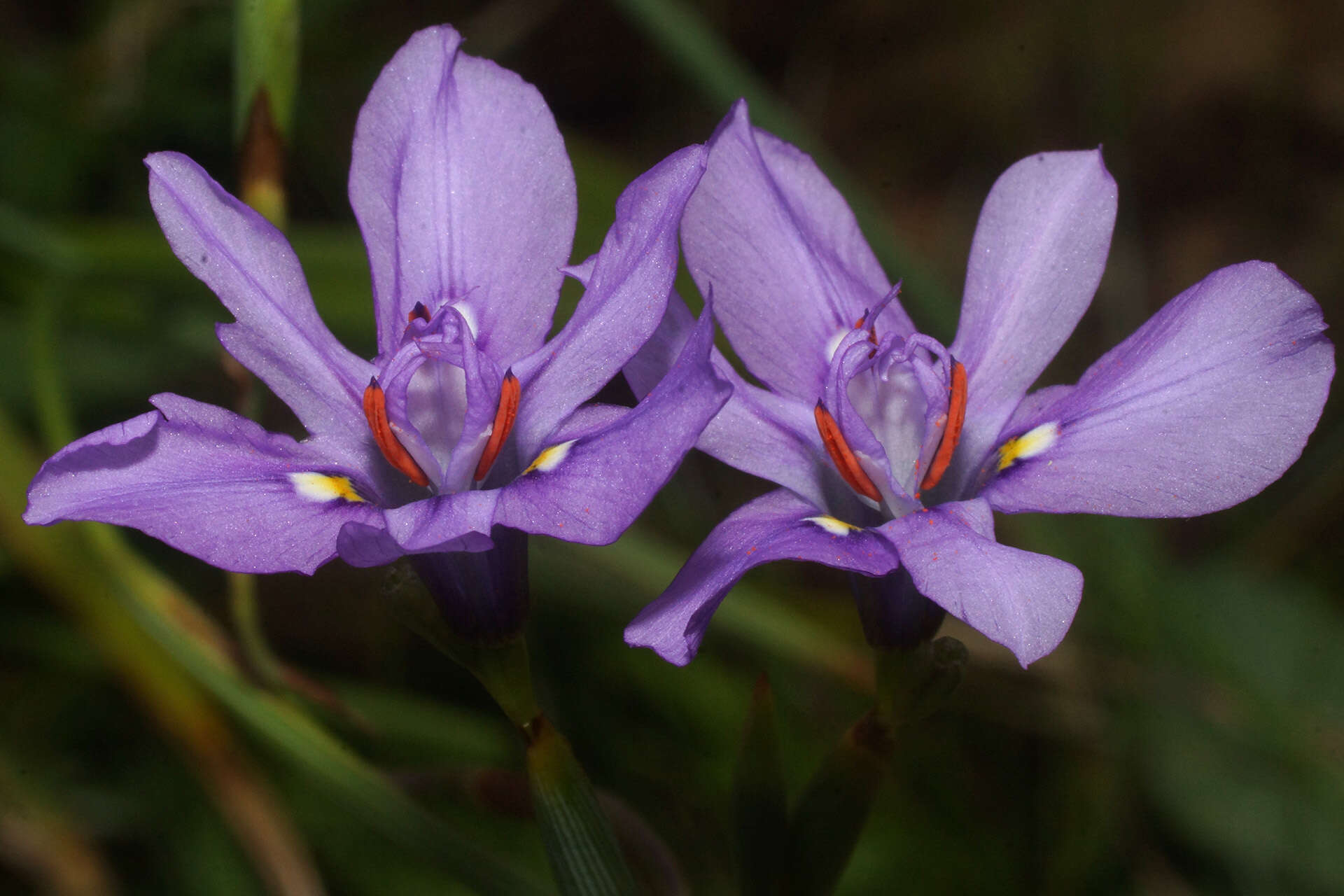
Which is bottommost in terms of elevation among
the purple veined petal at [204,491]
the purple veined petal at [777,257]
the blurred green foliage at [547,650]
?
the blurred green foliage at [547,650]

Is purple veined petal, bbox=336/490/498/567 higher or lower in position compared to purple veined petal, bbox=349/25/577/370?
lower

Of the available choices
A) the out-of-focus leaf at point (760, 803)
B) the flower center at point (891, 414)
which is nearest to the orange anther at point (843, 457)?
the flower center at point (891, 414)

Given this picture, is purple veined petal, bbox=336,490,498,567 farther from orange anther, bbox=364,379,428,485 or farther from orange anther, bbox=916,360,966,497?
orange anther, bbox=916,360,966,497

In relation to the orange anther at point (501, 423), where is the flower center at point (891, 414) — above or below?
below

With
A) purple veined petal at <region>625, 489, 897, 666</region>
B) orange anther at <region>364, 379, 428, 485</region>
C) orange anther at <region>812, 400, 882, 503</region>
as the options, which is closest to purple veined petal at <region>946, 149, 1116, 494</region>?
orange anther at <region>812, 400, 882, 503</region>

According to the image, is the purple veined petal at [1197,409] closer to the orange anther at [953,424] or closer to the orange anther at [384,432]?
the orange anther at [953,424]

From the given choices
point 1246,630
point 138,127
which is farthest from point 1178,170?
point 138,127
